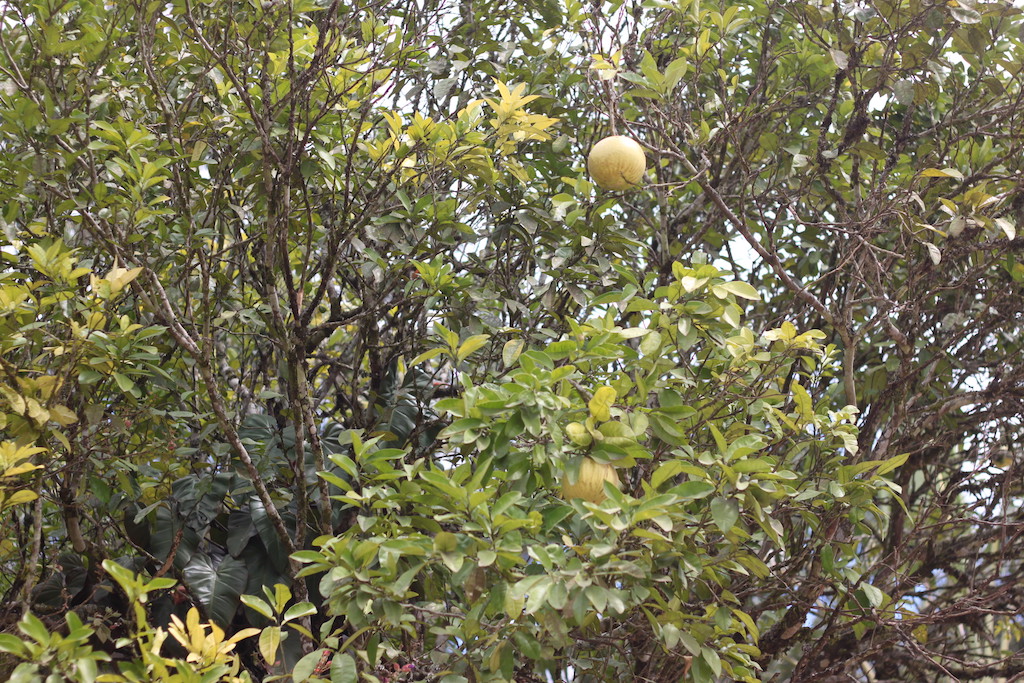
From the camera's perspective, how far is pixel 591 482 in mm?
2066

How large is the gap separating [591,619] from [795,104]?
245 centimetres

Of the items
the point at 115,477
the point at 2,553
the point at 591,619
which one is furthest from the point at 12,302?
the point at 591,619

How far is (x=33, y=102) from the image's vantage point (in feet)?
9.00

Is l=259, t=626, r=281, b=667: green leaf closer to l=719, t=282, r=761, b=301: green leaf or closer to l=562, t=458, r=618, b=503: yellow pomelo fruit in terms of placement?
l=562, t=458, r=618, b=503: yellow pomelo fruit

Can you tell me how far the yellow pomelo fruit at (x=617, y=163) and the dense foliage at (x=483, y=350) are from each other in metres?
0.06

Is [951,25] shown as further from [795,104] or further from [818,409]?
[818,409]

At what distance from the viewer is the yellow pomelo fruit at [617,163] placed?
8.35ft

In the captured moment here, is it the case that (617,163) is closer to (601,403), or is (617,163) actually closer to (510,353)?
(510,353)

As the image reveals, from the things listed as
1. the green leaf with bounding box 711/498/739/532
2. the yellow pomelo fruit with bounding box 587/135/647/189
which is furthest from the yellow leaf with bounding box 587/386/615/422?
the yellow pomelo fruit with bounding box 587/135/647/189

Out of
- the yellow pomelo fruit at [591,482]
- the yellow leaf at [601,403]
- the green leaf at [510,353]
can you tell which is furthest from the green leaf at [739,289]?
the green leaf at [510,353]

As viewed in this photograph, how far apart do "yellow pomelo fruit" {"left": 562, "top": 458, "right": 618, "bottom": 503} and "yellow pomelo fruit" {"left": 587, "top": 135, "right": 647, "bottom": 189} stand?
862mm

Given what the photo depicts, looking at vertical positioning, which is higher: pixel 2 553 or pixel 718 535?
pixel 718 535

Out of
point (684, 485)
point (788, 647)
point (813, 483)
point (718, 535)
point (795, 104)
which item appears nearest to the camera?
point (684, 485)

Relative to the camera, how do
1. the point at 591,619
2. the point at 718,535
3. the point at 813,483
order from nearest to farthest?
the point at 591,619 → the point at 813,483 → the point at 718,535
